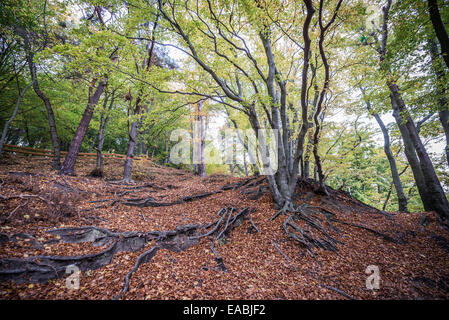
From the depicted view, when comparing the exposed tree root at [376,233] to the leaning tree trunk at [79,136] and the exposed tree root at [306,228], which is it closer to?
the exposed tree root at [306,228]

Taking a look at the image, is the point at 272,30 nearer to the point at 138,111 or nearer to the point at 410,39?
the point at 410,39

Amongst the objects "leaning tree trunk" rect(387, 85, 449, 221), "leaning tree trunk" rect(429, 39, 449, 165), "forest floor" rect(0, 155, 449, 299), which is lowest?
"forest floor" rect(0, 155, 449, 299)

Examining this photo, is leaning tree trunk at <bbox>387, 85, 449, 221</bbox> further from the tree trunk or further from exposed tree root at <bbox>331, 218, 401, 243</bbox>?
exposed tree root at <bbox>331, 218, 401, 243</bbox>

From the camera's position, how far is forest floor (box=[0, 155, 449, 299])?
3.04 meters

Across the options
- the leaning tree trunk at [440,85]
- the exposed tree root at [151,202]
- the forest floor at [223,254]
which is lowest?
the forest floor at [223,254]

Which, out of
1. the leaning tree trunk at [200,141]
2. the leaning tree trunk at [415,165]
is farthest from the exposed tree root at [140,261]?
the leaning tree trunk at [200,141]

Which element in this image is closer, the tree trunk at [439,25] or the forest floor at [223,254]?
the forest floor at [223,254]

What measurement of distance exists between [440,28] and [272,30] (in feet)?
14.0

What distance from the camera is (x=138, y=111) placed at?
991 centimetres

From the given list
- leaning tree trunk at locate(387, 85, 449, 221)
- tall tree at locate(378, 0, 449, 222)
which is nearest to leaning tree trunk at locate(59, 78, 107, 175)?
tall tree at locate(378, 0, 449, 222)

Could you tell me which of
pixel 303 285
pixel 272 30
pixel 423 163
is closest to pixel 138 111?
pixel 272 30

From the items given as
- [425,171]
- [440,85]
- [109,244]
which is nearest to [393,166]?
[425,171]

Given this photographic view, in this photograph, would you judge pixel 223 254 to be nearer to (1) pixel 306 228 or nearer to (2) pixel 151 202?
(1) pixel 306 228

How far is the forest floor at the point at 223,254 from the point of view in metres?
3.04
